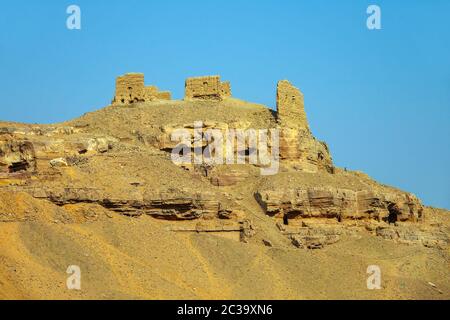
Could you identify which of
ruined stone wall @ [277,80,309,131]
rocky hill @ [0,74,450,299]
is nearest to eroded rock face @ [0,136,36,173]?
rocky hill @ [0,74,450,299]

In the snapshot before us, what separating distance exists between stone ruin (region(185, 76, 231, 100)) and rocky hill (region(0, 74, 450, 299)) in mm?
89

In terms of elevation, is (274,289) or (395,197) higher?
(395,197)

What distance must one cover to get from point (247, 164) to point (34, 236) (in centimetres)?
2027

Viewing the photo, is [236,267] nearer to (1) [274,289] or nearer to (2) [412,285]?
(1) [274,289]

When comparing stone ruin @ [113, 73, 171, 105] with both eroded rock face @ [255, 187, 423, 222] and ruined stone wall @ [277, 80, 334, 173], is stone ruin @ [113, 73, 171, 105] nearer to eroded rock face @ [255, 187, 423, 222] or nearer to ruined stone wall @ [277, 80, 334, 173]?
ruined stone wall @ [277, 80, 334, 173]

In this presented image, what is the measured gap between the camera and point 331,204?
68000mm

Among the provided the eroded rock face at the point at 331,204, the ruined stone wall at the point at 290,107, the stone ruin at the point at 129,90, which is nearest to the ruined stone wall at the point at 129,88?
the stone ruin at the point at 129,90

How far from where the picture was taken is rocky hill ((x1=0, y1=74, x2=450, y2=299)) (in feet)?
179

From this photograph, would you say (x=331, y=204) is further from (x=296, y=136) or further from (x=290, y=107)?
(x=290, y=107)

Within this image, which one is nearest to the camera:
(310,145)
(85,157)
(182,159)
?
(85,157)

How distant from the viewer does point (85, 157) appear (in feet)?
215

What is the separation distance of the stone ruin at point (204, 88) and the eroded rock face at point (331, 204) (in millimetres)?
12332

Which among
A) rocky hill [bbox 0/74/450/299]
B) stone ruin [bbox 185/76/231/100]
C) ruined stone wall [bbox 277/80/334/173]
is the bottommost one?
rocky hill [bbox 0/74/450/299]
